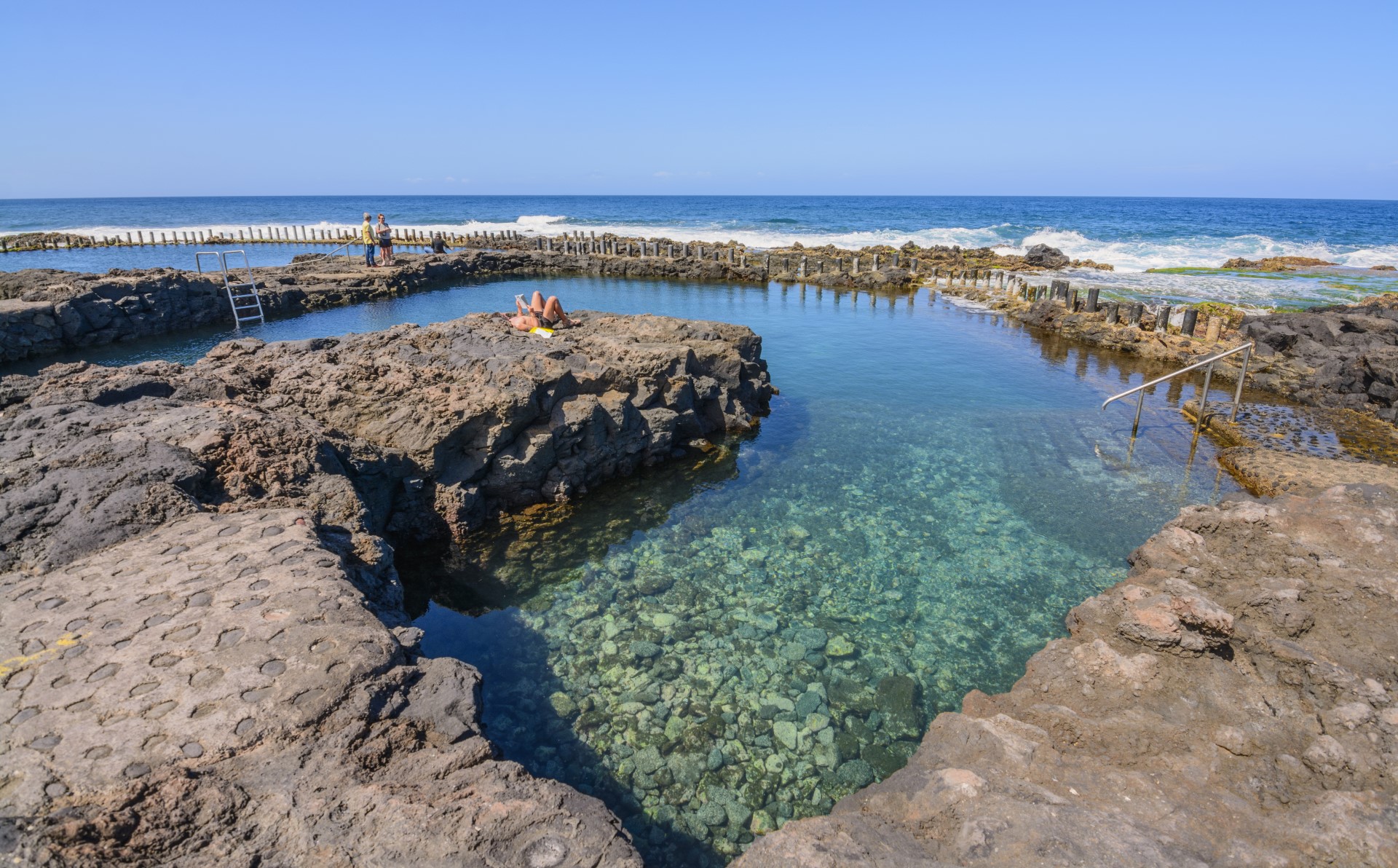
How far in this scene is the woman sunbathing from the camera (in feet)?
47.1

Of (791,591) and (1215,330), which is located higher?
(1215,330)

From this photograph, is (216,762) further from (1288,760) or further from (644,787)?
(1288,760)

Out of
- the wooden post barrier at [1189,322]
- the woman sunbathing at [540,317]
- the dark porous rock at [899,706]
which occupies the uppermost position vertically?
the woman sunbathing at [540,317]

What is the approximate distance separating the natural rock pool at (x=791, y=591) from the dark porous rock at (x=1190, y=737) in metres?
0.79

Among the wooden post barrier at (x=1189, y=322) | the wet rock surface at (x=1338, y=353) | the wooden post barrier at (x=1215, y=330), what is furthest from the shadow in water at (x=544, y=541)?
the wooden post barrier at (x=1215, y=330)

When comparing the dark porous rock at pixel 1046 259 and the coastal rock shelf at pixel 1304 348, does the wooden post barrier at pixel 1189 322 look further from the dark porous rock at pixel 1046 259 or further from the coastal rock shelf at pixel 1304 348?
the dark porous rock at pixel 1046 259

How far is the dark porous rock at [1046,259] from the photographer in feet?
131

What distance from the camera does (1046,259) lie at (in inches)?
1592

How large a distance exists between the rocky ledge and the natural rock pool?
1.53 meters

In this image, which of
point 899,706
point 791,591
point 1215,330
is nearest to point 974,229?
point 1215,330

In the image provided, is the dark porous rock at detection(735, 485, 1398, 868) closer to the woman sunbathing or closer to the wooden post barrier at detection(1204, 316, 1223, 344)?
the woman sunbathing

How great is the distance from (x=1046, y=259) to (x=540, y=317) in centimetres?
3627

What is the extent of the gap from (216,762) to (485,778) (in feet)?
4.86

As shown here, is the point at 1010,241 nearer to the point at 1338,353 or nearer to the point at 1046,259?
the point at 1046,259
